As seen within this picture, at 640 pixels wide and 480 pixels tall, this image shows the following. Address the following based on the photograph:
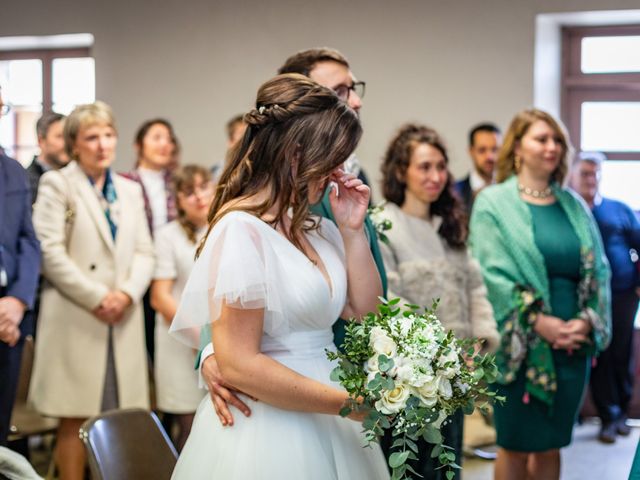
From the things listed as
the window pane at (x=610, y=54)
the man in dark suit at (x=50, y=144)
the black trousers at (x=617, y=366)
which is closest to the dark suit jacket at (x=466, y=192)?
the black trousers at (x=617, y=366)

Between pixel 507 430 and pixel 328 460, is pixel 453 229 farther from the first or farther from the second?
pixel 328 460

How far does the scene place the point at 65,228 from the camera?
14.3 feet

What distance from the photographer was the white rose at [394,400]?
208 centimetres

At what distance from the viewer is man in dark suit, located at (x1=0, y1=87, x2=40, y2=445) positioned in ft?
11.7

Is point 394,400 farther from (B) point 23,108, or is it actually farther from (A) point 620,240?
(B) point 23,108

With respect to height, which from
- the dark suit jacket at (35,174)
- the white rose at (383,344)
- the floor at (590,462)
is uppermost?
the dark suit jacket at (35,174)

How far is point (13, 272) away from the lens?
3.67m

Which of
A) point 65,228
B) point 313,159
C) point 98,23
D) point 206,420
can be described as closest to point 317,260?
point 313,159

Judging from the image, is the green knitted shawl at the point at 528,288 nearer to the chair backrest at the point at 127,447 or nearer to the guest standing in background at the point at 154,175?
the chair backrest at the point at 127,447

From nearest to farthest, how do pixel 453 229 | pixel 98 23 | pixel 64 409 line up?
pixel 453 229 < pixel 64 409 < pixel 98 23

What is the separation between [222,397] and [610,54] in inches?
202

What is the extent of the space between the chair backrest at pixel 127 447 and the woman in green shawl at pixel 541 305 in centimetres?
168

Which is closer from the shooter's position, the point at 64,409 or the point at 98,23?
the point at 64,409

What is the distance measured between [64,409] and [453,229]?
1873 millimetres
